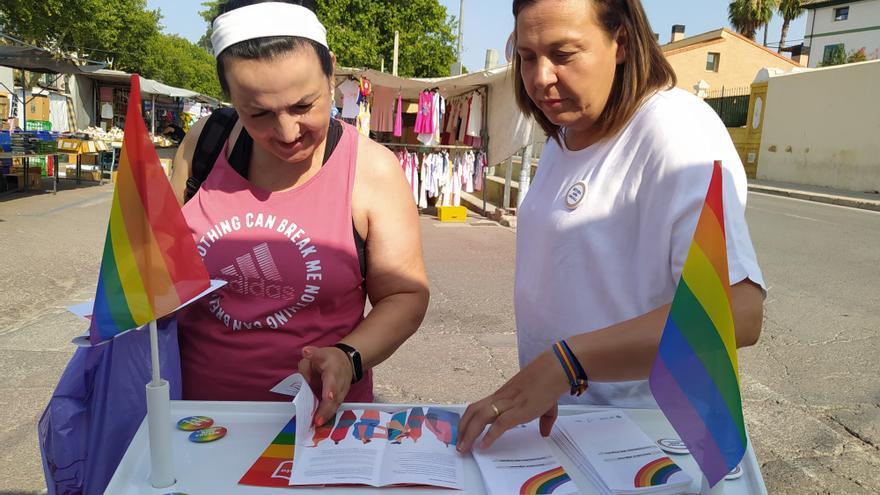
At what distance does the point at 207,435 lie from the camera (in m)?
1.24

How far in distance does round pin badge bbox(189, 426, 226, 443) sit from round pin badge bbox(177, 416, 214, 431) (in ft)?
0.06

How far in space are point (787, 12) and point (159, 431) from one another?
147 feet

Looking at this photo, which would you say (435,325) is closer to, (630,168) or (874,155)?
(630,168)

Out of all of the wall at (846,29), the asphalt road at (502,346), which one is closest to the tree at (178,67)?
the asphalt road at (502,346)

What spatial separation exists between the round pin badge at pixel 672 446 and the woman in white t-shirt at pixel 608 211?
0.48ft

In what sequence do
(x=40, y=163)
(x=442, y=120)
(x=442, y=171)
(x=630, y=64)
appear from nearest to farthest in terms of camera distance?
(x=630, y=64) < (x=442, y=171) < (x=442, y=120) < (x=40, y=163)

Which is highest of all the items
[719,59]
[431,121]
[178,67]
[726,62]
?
[178,67]

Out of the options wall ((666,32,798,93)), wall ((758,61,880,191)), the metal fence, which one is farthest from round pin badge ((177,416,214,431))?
wall ((666,32,798,93))

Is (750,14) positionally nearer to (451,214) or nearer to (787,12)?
(787,12)

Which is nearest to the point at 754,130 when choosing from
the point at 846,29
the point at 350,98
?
the point at 350,98

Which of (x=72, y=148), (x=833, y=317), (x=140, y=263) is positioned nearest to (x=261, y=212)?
(x=140, y=263)

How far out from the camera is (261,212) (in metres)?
1.51

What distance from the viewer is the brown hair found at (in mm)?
1339

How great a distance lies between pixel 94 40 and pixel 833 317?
3053cm
